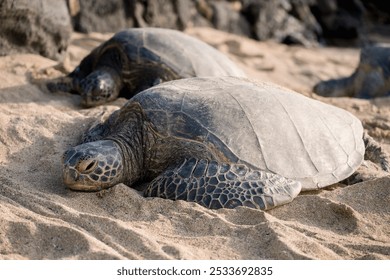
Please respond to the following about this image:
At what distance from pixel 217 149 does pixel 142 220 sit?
693mm

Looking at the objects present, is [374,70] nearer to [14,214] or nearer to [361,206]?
[361,206]

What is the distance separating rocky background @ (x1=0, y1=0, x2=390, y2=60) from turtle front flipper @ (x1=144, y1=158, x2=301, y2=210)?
329 cm

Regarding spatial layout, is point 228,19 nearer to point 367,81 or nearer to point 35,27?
point 367,81

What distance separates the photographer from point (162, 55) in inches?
226

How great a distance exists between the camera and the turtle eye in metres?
3.48

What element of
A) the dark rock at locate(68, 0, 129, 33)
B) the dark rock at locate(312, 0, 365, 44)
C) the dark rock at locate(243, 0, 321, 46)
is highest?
the dark rock at locate(68, 0, 129, 33)

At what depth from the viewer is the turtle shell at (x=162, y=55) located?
18.8 feet

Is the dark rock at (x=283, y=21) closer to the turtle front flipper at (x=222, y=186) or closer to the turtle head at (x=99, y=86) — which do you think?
the turtle head at (x=99, y=86)

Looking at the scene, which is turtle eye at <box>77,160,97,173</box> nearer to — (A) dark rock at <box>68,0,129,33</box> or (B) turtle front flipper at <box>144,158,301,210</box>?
(B) turtle front flipper at <box>144,158,301,210</box>

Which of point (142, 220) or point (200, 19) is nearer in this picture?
point (142, 220)

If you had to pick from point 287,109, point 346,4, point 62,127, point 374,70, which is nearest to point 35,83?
point 62,127

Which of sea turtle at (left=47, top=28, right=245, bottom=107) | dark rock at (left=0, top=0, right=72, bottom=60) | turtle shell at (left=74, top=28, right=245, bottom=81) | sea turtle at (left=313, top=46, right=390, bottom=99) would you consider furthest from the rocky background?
sea turtle at (left=313, top=46, right=390, bottom=99)

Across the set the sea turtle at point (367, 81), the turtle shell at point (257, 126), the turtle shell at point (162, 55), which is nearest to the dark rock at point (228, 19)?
the sea turtle at point (367, 81)

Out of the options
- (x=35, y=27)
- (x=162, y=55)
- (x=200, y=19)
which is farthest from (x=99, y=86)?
(x=200, y=19)
